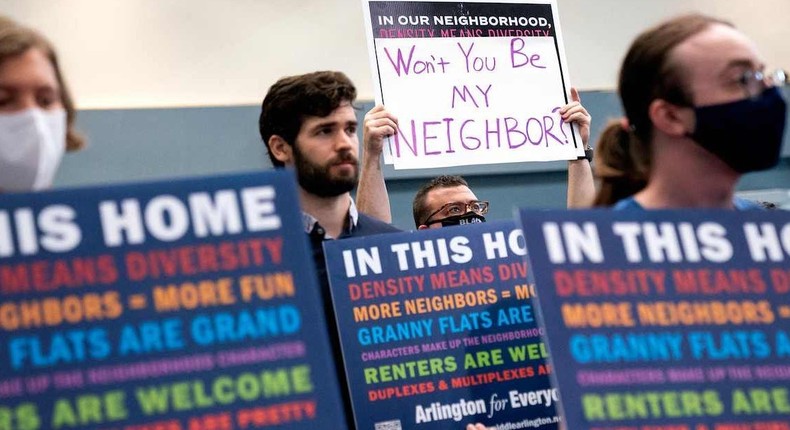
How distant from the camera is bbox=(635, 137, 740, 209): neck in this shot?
68.1 inches

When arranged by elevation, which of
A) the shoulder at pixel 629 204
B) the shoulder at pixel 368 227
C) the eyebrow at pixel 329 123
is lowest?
the shoulder at pixel 629 204

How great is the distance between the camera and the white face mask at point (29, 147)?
5.02ft

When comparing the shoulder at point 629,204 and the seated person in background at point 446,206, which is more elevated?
the seated person in background at point 446,206

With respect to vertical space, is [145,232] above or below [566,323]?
above

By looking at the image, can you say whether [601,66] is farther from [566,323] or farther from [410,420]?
[566,323]

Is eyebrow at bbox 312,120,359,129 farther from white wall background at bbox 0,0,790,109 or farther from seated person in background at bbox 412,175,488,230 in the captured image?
white wall background at bbox 0,0,790,109

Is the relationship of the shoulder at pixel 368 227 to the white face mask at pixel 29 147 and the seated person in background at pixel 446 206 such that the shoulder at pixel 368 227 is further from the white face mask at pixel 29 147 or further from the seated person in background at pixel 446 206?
the white face mask at pixel 29 147

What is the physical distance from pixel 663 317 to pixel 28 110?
982mm

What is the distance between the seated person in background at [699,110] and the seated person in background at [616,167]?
0.07 meters

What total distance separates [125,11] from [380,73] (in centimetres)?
310

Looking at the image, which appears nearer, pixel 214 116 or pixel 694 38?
pixel 694 38

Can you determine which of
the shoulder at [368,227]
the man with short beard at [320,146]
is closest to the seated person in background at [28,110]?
the man with short beard at [320,146]

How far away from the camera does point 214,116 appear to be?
5.60 meters

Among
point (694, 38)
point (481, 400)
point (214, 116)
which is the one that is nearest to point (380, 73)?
point (481, 400)
